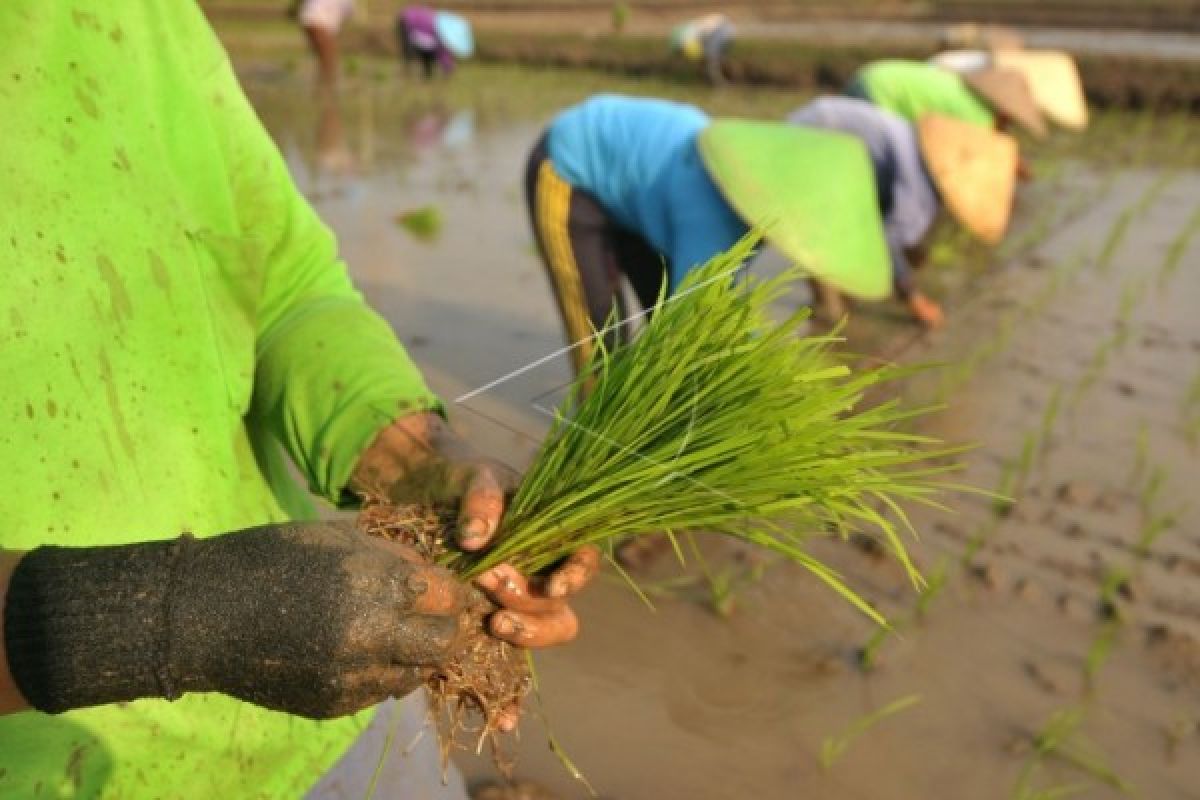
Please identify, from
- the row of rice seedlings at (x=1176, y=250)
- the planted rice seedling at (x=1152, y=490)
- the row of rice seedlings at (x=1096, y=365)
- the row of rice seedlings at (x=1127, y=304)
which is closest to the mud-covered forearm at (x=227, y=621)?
the planted rice seedling at (x=1152, y=490)

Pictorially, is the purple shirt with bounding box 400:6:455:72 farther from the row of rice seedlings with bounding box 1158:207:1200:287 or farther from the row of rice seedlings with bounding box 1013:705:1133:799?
the row of rice seedlings with bounding box 1013:705:1133:799

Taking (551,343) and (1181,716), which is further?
(551,343)

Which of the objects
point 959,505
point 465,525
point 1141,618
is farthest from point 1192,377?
point 465,525

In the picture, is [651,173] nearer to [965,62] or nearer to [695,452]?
[695,452]

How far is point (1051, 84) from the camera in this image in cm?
535

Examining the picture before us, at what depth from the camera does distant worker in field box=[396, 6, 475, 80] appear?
41.5ft

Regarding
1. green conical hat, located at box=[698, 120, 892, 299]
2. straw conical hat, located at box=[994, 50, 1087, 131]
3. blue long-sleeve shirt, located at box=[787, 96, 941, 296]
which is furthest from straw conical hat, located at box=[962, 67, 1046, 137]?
green conical hat, located at box=[698, 120, 892, 299]

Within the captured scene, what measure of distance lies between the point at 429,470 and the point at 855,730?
1.38 m

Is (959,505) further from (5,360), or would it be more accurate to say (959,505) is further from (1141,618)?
(5,360)

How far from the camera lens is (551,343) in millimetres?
4402

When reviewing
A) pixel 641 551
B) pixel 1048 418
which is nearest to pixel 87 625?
pixel 641 551

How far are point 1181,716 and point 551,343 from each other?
2.80 meters

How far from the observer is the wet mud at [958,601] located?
2.10 meters

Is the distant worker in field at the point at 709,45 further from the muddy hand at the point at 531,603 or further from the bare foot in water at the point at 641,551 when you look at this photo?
the muddy hand at the point at 531,603
